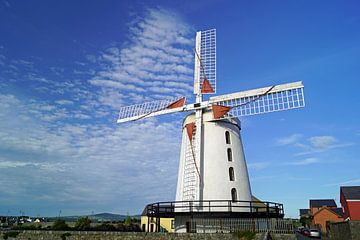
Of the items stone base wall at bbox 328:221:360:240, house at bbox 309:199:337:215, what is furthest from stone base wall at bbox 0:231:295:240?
house at bbox 309:199:337:215

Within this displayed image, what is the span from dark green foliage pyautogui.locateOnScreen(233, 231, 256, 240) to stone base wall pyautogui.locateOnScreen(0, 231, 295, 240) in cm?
19

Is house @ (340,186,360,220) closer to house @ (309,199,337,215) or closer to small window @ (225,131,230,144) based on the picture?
small window @ (225,131,230,144)

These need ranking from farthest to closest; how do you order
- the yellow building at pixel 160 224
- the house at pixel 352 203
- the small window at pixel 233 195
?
1. the house at pixel 352 203
2. the yellow building at pixel 160 224
3. the small window at pixel 233 195

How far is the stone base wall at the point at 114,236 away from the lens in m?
16.0

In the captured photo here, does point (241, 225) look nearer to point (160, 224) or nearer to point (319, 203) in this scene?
point (160, 224)

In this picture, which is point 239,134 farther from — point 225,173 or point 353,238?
point 353,238

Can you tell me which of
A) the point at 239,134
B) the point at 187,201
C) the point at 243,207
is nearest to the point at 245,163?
the point at 239,134

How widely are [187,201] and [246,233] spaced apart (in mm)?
4169

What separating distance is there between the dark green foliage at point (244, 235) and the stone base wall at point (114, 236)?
0.63 ft

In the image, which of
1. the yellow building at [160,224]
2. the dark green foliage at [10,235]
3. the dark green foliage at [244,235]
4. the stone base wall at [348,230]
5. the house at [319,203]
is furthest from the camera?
the house at [319,203]

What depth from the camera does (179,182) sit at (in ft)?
69.1

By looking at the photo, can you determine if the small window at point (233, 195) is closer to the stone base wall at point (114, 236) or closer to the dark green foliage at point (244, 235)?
the dark green foliage at point (244, 235)

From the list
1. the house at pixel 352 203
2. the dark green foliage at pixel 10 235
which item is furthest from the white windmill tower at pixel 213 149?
the house at pixel 352 203

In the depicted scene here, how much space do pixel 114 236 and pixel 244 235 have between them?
6968 mm
